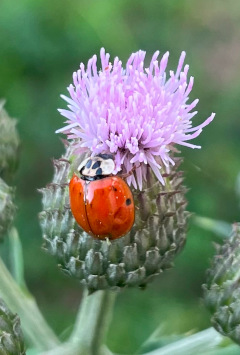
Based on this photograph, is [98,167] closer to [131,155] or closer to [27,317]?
[131,155]

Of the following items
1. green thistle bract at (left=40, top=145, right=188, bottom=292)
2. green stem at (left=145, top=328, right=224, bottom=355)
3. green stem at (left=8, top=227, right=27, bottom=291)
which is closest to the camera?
green thistle bract at (left=40, top=145, right=188, bottom=292)

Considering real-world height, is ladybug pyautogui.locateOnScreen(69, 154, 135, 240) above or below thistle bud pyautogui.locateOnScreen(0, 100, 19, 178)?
below

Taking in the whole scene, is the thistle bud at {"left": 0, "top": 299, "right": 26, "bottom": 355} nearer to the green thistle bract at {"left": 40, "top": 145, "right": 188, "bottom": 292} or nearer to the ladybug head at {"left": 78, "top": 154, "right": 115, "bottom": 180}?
the green thistle bract at {"left": 40, "top": 145, "right": 188, "bottom": 292}

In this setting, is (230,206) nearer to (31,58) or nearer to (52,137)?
(52,137)

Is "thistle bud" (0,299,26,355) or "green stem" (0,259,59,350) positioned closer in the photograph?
"thistle bud" (0,299,26,355)

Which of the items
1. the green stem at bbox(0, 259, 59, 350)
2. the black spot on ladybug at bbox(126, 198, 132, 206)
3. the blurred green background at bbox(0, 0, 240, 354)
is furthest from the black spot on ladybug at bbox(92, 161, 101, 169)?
the blurred green background at bbox(0, 0, 240, 354)

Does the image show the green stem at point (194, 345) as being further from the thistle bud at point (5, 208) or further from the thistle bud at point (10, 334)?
the thistle bud at point (5, 208)

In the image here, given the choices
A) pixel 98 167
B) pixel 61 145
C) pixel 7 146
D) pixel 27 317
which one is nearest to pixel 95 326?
pixel 27 317

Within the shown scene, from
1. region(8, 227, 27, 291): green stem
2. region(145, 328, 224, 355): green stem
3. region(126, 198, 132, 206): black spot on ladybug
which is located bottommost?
region(145, 328, 224, 355): green stem
